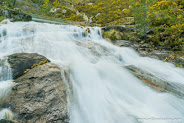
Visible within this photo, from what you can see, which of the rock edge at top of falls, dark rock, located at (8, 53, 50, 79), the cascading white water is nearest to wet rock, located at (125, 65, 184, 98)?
the cascading white water

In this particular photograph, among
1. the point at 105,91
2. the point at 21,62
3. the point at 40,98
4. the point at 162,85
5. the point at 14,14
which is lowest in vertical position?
the point at 105,91

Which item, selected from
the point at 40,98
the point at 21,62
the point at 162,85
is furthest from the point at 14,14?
the point at 162,85

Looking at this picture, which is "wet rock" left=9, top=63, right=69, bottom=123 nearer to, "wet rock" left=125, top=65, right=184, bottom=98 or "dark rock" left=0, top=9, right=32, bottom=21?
"wet rock" left=125, top=65, right=184, bottom=98

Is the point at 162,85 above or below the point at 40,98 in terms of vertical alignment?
below

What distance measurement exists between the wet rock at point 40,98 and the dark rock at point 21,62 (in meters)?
1.02

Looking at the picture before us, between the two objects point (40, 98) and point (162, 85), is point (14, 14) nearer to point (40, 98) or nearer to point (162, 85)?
point (40, 98)

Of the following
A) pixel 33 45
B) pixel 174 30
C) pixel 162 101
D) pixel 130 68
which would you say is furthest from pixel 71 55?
pixel 174 30

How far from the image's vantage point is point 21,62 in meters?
7.04

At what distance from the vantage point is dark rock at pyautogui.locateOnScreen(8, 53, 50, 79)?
6.68 m

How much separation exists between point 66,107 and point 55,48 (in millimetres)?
7150

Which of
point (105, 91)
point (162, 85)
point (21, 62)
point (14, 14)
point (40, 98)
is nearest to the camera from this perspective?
point (40, 98)

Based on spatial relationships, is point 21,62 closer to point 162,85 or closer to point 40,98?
point 40,98

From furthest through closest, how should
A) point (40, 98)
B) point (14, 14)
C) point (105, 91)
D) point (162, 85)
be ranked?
point (14, 14) → point (162, 85) → point (105, 91) → point (40, 98)

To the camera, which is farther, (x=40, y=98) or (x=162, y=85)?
(x=162, y=85)
